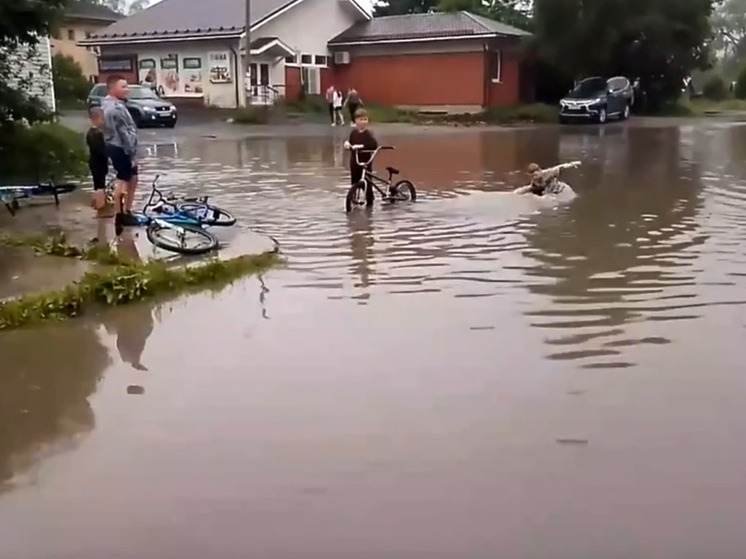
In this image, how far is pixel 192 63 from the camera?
4666 centimetres

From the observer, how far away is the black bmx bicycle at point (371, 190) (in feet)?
48.1

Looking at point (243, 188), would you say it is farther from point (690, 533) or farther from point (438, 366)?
point (690, 533)

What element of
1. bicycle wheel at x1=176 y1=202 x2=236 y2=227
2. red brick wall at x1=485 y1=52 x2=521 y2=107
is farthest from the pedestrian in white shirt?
bicycle wheel at x1=176 y1=202 x2=236 y2=227

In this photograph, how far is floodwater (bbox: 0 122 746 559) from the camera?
4816mm

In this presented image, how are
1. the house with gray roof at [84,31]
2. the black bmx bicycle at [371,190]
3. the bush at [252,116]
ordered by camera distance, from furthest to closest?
1. the house with gray roof at [84,31]
2. the bush at [252,116]
3. the black bmx bicycle at [371,190]

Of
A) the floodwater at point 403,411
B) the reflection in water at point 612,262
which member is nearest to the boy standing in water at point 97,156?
the floodwater at point 403,411

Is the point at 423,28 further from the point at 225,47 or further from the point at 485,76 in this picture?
the point at 225,47

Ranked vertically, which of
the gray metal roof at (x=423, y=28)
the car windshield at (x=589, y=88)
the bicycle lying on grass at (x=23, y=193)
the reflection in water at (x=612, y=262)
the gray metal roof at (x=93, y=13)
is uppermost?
the gray metal roof at (x=93, y=13)

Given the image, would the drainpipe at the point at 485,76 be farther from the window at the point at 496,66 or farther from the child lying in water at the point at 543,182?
the child lying in water at the point at 543,182

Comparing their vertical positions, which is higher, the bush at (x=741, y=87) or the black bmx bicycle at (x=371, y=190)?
the bush at (x=741, y=87)

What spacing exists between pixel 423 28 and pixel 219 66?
9884 millimetres

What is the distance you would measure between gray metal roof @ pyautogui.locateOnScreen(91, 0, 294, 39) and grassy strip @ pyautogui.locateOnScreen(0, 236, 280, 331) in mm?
35477

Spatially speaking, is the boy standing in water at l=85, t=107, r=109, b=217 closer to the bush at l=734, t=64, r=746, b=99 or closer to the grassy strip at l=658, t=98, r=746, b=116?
the grassy strip at l=658, t=98, r=746, b=116

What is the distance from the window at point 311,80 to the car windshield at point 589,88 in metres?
13.3
